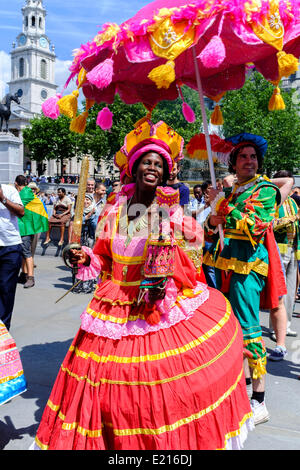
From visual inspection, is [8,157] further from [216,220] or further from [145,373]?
[145,373]

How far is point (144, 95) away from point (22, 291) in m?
4.99

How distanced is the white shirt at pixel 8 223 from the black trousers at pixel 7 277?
0.07 meters

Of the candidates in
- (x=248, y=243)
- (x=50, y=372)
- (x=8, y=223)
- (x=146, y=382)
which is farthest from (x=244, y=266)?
(x=8, y=223)

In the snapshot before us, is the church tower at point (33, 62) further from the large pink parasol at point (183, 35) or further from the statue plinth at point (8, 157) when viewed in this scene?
the large pink parasol at point (183, 35)

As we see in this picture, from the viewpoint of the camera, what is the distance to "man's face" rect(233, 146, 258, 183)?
3383 mm

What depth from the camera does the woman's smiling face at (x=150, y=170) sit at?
2.54 m

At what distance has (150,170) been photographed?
2.54m

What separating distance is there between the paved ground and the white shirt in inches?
51.9

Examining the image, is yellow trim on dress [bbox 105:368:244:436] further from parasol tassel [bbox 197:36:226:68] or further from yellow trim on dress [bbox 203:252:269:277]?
parasol tassel [bbox 197:36:226:68]

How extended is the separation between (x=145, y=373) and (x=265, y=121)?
107 feet

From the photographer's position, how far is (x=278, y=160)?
3347 cm

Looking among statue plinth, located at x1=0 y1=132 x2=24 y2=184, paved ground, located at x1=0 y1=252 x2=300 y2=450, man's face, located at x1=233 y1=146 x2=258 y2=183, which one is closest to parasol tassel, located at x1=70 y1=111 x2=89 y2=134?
man's face, located at x1=233 y1=146 x2=258 y2=183
